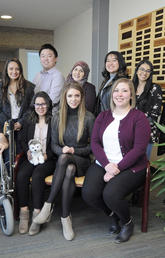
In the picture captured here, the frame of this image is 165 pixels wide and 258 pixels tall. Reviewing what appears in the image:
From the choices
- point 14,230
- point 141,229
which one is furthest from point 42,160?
point 141,229

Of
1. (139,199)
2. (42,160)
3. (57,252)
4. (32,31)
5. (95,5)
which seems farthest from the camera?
(32,31)

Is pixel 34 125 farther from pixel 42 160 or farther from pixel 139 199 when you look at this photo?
pixel 139 199

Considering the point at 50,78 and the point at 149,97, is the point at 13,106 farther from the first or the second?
the point at 149,97

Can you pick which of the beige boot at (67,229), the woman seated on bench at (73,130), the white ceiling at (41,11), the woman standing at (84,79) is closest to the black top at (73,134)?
the woman seated on bench at (73,130)

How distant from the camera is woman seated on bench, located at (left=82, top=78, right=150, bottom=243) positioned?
7.28 ft

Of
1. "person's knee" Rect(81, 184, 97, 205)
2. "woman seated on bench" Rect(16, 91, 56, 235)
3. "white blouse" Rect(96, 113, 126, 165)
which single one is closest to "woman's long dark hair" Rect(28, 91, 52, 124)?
"woman seated on bench" Rect(16, 91, 56, 235)

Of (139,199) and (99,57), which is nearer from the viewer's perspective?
(139,199)

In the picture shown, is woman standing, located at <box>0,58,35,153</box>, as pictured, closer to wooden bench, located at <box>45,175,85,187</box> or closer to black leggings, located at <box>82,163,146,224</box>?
wooden bench, located at <box>45,175,85,187</box>

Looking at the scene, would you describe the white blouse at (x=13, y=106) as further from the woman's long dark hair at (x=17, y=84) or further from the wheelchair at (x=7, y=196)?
the wheelchair at (x=7, y=196)

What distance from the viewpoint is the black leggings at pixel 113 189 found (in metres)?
2.18

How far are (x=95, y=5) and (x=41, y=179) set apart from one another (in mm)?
3414

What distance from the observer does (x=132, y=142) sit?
7.63 ft

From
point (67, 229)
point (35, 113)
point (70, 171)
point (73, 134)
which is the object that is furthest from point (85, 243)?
point (35, 113)

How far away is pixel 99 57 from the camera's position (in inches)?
185
